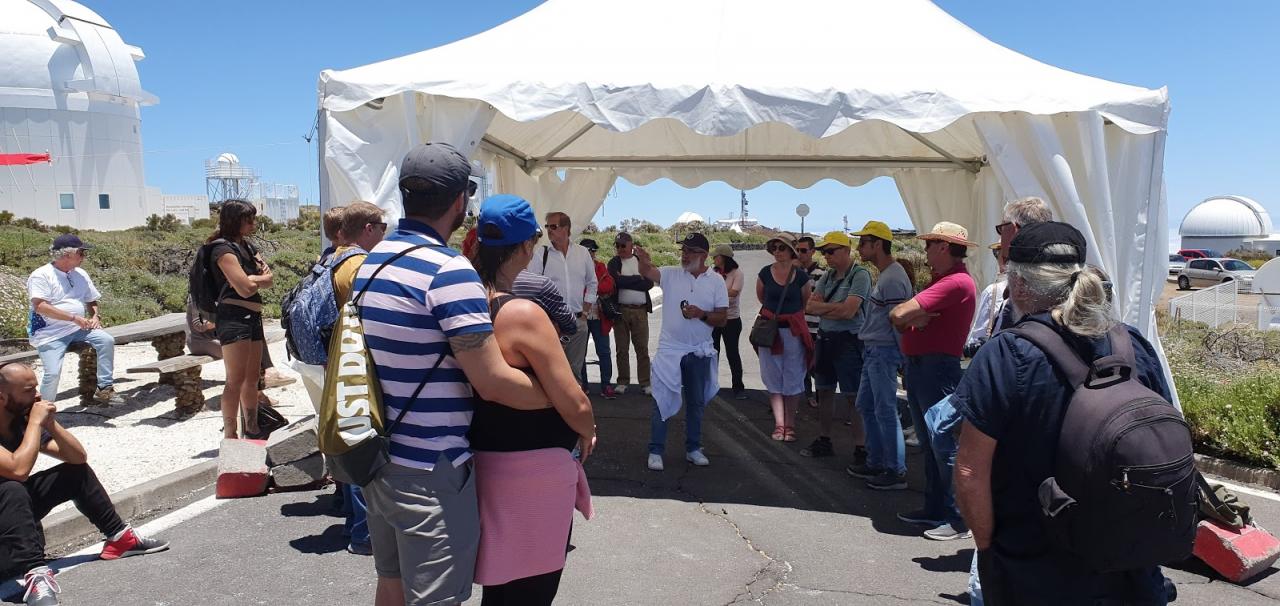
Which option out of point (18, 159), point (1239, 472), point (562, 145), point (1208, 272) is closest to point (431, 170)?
point (1239, 472)

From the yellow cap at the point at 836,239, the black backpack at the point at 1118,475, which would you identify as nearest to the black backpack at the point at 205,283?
the yellow cap at the point at 836,239

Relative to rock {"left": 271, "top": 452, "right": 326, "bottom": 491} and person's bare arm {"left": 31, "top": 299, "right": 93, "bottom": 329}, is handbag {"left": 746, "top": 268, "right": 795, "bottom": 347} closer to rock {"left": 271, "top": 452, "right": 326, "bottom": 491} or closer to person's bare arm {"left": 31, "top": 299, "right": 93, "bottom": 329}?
rock {"left": 271, "top": 452, "right": 326, "bottom": 491}

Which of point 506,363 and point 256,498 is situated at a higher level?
point 506,363

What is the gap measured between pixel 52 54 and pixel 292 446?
48.5m

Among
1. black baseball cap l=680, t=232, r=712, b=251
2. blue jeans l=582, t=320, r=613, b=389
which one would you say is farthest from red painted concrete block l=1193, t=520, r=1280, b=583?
blue jeans l=582, t=320, r=613, b=389

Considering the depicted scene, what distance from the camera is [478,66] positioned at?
5.82 m

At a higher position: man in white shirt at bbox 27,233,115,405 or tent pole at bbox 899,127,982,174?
tent pole at bbox 899,127,982,174

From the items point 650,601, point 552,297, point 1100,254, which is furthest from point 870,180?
point 552,297

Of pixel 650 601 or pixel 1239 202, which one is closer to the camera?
pixel 650 601

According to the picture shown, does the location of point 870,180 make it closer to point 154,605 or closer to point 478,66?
point 478,66

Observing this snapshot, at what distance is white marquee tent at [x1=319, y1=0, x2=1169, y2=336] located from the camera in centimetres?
550

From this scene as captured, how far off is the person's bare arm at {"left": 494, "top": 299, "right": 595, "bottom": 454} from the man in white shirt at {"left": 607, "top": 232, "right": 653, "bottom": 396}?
6.34m

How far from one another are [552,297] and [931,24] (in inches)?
208

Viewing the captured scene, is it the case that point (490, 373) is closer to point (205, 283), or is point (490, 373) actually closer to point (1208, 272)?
point (205, 283)
